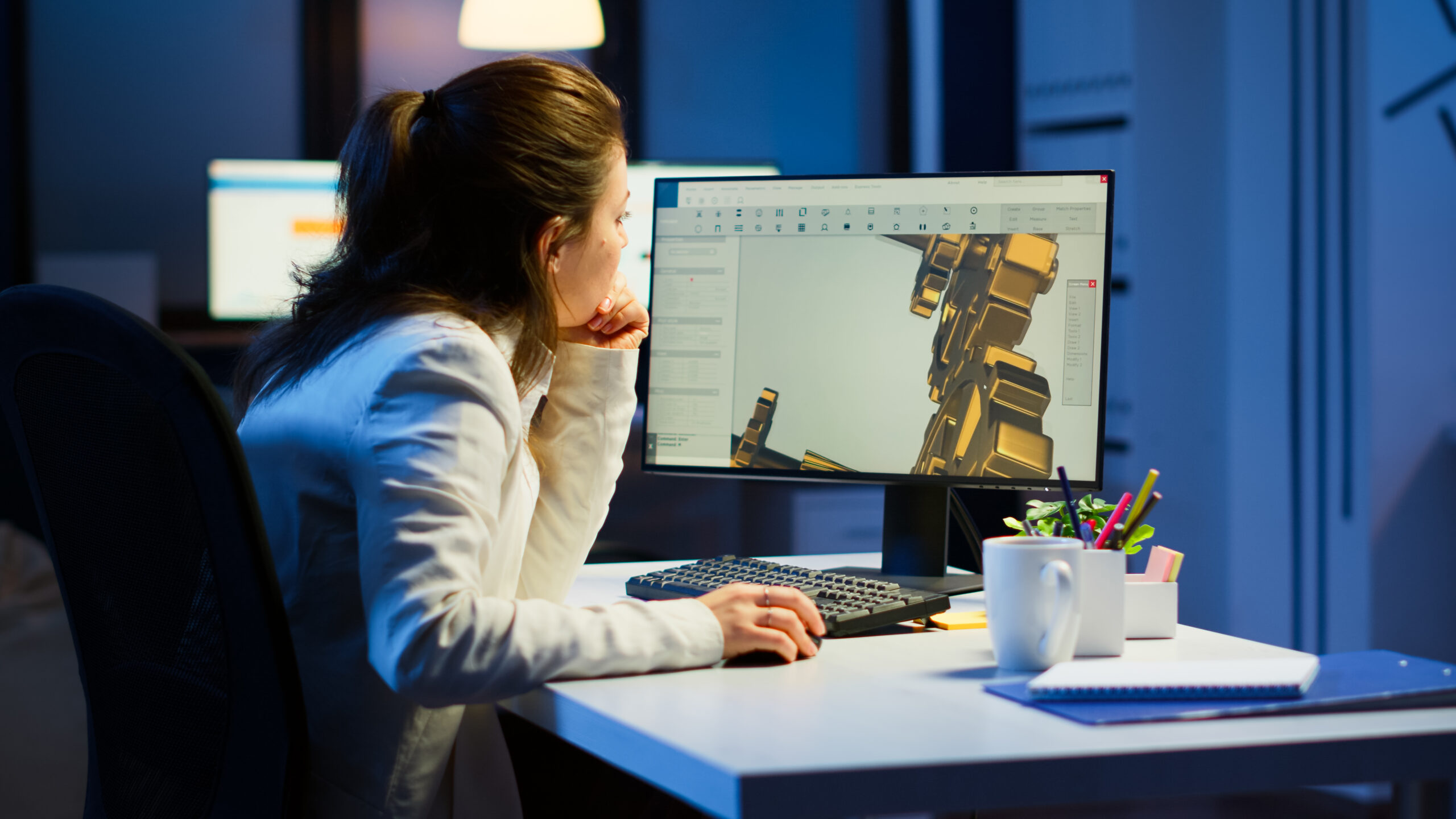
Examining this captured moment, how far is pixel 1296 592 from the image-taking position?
2801 millimetres

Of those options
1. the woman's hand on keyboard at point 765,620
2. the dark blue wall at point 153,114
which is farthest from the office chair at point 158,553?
the dark blue wall at point 153,114

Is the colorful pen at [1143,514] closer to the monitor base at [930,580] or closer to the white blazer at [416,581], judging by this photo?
the monitor base at [930,580]

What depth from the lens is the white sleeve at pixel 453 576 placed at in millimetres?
782

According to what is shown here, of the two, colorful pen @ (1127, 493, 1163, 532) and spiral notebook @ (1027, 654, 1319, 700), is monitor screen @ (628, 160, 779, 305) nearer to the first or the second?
colorful pen @ (1127, 493, 1163, 532)

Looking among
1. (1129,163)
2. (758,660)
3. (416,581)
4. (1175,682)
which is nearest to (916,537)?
(758,660)

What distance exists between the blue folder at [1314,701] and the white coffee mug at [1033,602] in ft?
0.16

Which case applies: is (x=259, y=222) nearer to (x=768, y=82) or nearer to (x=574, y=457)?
(x=768, y=82)

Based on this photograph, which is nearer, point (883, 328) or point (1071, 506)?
point (1071, 506)

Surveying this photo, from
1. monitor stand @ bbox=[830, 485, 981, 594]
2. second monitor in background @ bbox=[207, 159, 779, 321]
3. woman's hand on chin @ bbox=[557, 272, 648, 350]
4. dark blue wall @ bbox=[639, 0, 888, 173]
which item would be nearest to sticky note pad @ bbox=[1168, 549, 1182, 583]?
monitor stand @ bbox=[830, 485, 981, 594]

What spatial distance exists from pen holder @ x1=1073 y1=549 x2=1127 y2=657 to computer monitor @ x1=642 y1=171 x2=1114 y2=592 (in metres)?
0.22

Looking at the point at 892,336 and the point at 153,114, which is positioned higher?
the point at 153,114

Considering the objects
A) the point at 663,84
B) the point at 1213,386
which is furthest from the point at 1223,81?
the point at 663,84

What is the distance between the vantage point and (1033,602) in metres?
0.88

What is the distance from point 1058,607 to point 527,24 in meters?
2.90
